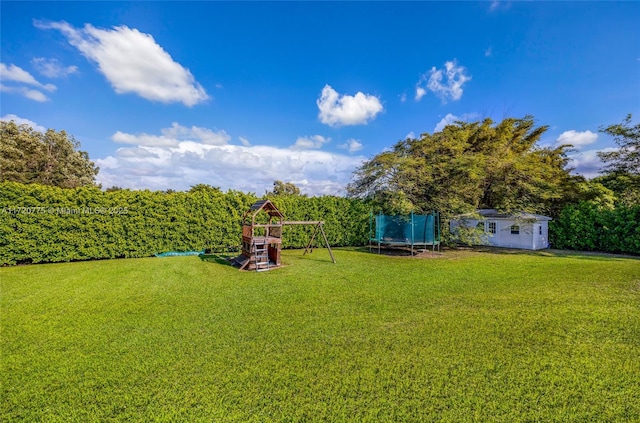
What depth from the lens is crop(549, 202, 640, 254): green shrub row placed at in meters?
11.4

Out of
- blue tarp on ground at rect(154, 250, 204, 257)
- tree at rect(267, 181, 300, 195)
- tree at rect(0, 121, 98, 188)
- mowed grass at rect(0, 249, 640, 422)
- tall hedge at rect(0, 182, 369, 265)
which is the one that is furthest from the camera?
tree at rect(267, 181, 300, 195)

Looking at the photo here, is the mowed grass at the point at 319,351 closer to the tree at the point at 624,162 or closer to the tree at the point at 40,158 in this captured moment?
the tree at the point at 624,162

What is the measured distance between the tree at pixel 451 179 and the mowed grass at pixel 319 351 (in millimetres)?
6874

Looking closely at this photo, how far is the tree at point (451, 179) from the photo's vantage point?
12562 millimetres

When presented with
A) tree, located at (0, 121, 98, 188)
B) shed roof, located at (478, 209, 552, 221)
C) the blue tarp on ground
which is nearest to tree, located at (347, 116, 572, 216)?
shed roof, located at (478, 209, 552, 221)

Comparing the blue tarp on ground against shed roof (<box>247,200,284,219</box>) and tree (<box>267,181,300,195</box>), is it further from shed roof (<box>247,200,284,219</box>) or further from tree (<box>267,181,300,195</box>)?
tree (<box>267,181,300,195</box>)

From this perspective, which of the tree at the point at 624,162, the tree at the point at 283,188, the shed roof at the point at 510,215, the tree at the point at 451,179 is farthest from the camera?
the tree at the point at 283,188

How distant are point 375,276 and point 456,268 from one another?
285cm

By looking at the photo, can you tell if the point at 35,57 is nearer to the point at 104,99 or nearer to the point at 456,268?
the point at 104,99

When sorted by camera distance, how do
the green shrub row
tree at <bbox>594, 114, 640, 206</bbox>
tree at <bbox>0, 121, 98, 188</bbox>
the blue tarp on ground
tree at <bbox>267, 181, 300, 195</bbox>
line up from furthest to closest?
tree at <bbox>267, 181, 300, 195</bbox>, tree at <bbox>0, 121, 98, 188</bbox>, tree at <bbox>594, 114, 640, 206</bbox>, the green shrub row, the blue tarp on ground

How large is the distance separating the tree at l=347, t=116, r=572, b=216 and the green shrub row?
106 cm

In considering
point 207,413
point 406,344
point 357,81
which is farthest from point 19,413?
point 357,81

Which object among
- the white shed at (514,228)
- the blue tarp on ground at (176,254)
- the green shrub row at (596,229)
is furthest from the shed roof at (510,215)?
the blue tarp on ground at (176,254)

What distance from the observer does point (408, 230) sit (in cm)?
1217
